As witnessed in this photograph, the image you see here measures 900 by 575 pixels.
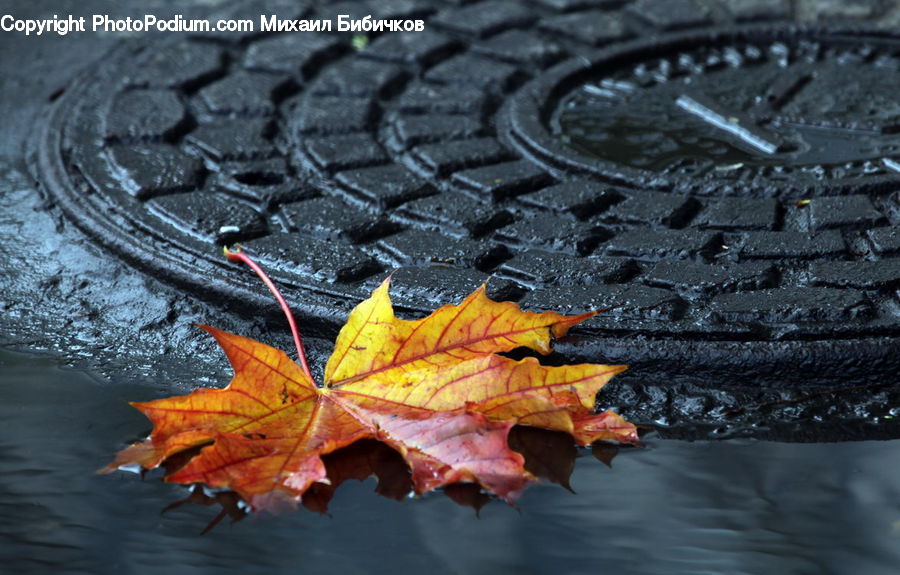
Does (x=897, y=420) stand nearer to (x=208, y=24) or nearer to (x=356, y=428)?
(x=356, y=428)

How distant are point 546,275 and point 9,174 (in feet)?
4.87

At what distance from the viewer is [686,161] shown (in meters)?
2.52

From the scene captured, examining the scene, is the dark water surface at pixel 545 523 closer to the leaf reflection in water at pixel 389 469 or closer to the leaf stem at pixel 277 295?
the leaf reflection in water at pixel 389 469

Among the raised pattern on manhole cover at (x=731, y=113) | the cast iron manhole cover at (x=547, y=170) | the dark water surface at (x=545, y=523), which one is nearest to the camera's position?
the dark water surface at (x=545, y=523)

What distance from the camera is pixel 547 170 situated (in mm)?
2496

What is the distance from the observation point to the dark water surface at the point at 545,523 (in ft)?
4.54

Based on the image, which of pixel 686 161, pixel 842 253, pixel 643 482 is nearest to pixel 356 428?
pixel 643 482

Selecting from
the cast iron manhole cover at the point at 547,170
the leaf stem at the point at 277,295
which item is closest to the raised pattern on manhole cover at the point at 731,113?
the cast iron manhole cover at the point at 547,170

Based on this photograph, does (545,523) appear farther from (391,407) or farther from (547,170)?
(547,170)

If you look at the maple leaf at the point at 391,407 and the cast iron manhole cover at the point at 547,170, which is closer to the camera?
the maple leaf at the point at 391,407

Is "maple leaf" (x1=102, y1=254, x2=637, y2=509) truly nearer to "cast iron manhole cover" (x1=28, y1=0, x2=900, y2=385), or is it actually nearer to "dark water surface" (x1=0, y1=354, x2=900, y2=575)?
"dark water surface" (x1=0, y1=354, x2=900, y2=575)

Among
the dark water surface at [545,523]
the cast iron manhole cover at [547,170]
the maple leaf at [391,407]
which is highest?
the cast iron manhole cover at [547,170]

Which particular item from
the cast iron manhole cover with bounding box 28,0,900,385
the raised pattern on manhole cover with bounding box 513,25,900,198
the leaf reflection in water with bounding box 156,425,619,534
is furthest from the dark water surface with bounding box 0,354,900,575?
the raised pattern on manhole cover with bounding box 513,25,900,198

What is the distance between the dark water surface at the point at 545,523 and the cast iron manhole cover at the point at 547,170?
24cm
